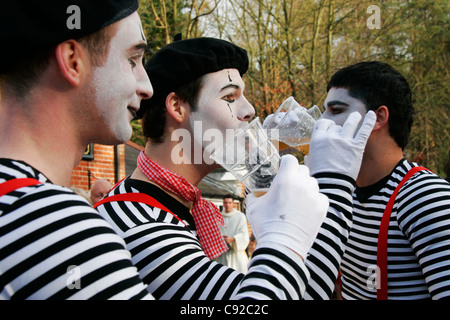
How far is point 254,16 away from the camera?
13688mm

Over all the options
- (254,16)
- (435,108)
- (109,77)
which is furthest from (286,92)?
(109,77)

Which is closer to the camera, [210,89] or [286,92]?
[210,89]

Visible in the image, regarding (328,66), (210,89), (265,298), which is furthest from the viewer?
(328,66)

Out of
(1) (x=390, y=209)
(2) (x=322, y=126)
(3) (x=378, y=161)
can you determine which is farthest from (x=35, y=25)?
(3) (x=378, y=161)

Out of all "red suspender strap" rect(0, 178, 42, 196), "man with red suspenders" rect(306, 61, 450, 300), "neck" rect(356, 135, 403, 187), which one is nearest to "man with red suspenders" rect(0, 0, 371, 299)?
"red suspender strap" rect(0, 178, 42, 196)

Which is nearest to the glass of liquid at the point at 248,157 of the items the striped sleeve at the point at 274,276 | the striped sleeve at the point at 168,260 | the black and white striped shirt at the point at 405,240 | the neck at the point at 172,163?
the striped sleeve at the point at 168,260

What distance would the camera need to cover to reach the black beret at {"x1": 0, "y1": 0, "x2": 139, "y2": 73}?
107 centimetres

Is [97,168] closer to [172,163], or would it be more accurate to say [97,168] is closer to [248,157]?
[172,163]

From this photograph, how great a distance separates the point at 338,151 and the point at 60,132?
854 mm

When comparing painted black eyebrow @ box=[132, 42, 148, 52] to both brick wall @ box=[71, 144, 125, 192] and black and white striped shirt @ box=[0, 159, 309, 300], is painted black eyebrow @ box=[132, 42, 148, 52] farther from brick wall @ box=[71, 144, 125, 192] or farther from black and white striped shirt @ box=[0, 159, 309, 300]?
brick wall @ box=[71, 144, 125, 192]

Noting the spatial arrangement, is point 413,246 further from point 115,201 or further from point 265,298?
point 115,201

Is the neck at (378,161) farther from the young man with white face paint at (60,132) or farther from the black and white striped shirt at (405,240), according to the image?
the young man with white face paint at (60,132)

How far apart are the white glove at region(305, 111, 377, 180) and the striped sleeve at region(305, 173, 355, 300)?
0.03 metres

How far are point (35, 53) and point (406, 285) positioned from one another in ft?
6.03
